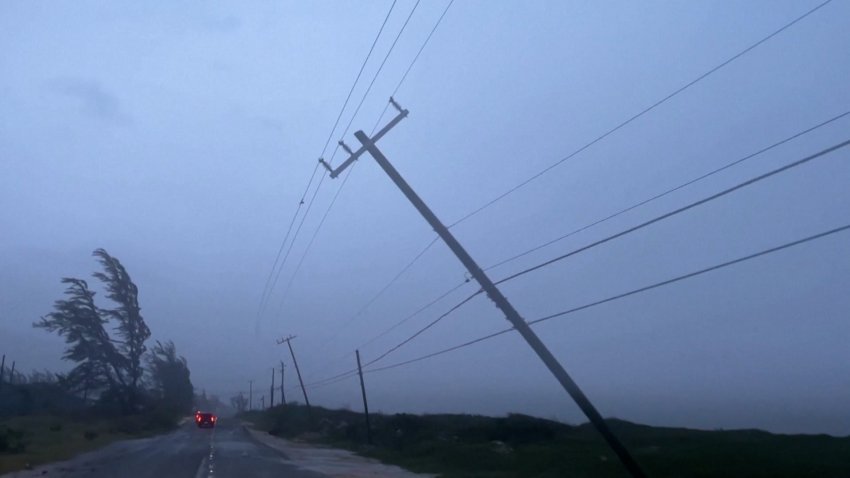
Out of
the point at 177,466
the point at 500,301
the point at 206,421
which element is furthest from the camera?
the point at 206,421

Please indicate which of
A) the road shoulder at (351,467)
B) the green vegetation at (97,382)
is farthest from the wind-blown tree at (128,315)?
the road shoulder at (351,467)

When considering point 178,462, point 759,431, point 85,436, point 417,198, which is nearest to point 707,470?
point 417,198

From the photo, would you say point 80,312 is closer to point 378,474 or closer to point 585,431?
point 585,431

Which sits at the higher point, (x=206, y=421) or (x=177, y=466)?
(x=206, y=421)

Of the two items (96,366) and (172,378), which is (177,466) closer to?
(96,366)

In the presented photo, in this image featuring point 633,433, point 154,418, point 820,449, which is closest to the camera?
point 820,449

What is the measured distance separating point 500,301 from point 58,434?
50.8 m

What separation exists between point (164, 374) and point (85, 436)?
76.2 meters

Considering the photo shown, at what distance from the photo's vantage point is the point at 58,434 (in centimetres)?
6588

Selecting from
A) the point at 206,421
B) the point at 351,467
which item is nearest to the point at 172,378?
the point at 206,421

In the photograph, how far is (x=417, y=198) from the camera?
80.2 feet

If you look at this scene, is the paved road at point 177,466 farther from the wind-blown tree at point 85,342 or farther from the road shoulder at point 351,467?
the wind-blown tree at point 85,342

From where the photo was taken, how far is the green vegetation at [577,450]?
2995 cm

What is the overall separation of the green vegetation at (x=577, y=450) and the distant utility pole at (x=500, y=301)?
23.1 ft
